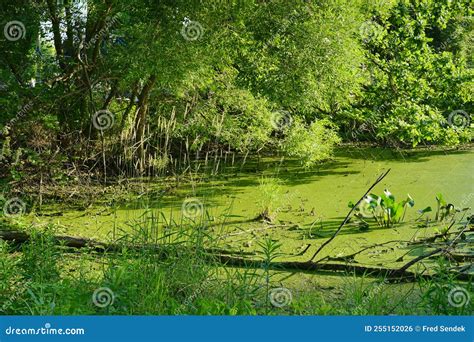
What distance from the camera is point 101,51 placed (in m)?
7.42

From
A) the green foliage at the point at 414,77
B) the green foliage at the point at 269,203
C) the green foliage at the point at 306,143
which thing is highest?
the green foliage at the point at 414,77

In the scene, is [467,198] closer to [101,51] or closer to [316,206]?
[316,206]

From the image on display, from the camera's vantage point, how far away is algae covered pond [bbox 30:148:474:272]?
194 inches

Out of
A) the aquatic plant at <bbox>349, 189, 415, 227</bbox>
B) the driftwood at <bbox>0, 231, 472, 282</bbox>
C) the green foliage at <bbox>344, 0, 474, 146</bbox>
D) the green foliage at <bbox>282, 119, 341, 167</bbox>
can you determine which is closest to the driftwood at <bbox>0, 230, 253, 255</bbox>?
the driftwood at <bbox>0, 231, 472, 282</bbox>

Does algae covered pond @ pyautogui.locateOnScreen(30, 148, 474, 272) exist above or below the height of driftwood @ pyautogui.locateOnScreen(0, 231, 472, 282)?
above

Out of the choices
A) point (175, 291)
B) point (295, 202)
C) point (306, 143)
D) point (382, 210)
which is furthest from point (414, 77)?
point (175, 291)

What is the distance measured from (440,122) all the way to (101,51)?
13.0ft

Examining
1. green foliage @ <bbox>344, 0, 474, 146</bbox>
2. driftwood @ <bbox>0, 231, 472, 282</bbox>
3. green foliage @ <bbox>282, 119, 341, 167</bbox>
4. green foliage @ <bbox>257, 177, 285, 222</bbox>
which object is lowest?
driftwood @ <bbox>0, 231, 472, 282</bbox>

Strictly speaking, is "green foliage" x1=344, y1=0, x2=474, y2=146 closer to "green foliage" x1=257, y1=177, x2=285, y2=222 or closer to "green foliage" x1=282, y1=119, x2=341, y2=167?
"green foliage" x1=282, y1=119, x2=341, y2=167

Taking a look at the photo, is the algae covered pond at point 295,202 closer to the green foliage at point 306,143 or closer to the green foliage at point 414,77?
the green foliage at point 306,143

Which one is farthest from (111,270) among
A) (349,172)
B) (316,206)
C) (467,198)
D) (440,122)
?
(440,122)

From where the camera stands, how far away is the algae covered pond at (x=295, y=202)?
16.2 ft

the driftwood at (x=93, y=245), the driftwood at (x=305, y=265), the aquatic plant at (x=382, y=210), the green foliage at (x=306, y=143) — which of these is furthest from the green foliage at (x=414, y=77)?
the driftwood at (x=93, y=245)

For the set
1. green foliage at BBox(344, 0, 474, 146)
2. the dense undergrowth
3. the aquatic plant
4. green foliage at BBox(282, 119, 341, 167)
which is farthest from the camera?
green foliage at BBox(344, 0, 474, 146)
